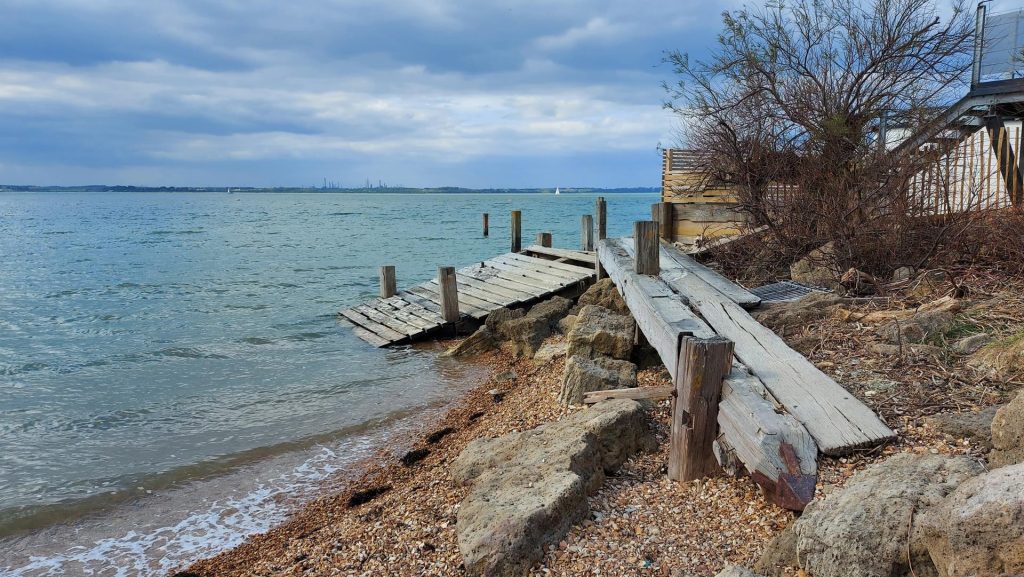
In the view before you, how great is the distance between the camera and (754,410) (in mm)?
3730

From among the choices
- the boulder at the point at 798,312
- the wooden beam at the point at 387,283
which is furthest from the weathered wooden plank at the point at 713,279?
the wooden beam at the point at 387,283

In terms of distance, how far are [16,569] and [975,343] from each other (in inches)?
284

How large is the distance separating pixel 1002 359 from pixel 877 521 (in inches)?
98.2

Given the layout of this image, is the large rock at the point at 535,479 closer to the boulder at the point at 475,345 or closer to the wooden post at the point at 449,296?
the boulder at the point at 475,345

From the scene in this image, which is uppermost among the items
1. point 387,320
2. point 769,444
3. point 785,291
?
point 785,291

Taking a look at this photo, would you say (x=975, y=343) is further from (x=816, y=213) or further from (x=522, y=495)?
(x=816, y=213)

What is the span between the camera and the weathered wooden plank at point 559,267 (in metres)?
12.9

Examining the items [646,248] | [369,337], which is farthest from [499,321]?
[646,248]

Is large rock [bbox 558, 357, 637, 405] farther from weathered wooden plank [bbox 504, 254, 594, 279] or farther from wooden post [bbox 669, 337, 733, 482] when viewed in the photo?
weathered wooden plank [bbox 504, 254, 594, 279]

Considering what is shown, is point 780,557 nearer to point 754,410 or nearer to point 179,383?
point 754,410

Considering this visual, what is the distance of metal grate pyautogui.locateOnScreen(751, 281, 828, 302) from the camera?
281 inches

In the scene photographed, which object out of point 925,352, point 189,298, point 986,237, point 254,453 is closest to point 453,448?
point 254,453

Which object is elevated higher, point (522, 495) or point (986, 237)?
point (986, 237)

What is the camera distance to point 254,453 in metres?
7.09
